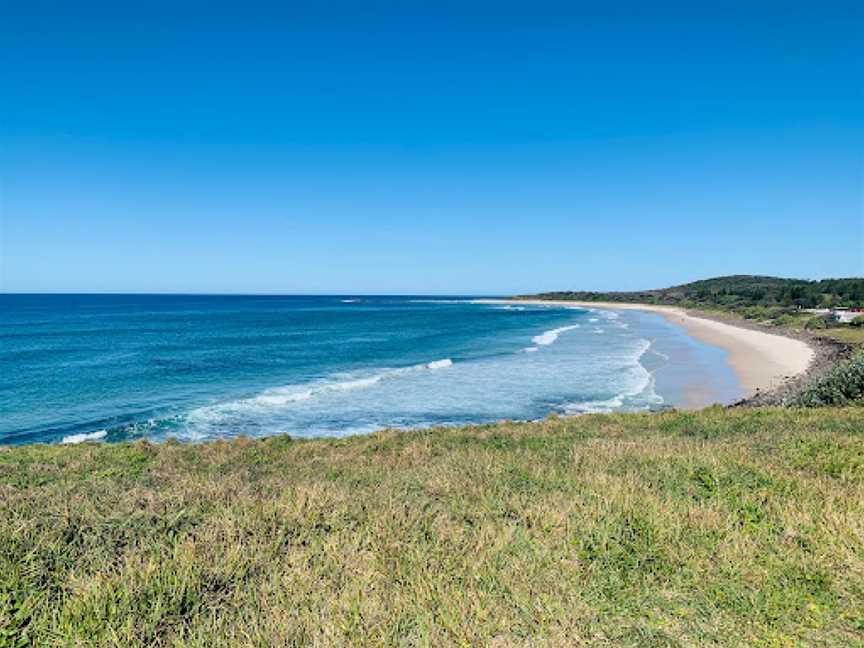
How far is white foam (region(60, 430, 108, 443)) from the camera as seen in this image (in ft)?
70.4

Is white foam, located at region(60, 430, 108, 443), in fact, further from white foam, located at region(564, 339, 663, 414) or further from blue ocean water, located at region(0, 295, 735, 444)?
white foam, located at region(564, 339, 663, 414)

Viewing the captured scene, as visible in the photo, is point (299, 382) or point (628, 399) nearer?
point (628, 399)

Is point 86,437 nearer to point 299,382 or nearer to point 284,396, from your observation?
point 284,396

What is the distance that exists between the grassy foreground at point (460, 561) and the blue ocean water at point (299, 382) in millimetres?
16952

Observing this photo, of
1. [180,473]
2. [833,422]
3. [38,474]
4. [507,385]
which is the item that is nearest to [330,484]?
[180,473]

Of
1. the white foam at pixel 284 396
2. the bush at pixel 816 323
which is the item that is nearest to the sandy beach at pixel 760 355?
the bush at pixel 816 323

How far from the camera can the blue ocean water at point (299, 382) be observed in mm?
24948

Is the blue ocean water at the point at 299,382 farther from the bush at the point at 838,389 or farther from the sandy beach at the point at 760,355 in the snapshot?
the bush at the point at 838,389

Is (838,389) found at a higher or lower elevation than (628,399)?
higher

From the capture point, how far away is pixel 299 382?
35.6 metres

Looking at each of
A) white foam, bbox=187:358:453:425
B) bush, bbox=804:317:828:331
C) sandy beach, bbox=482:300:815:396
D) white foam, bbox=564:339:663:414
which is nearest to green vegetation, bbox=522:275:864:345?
bush, bbox=804:317:828:331

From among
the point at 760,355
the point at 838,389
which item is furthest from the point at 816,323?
the point at 838,389

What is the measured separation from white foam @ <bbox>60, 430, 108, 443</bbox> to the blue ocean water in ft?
0.27

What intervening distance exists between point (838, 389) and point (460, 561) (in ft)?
68.1
